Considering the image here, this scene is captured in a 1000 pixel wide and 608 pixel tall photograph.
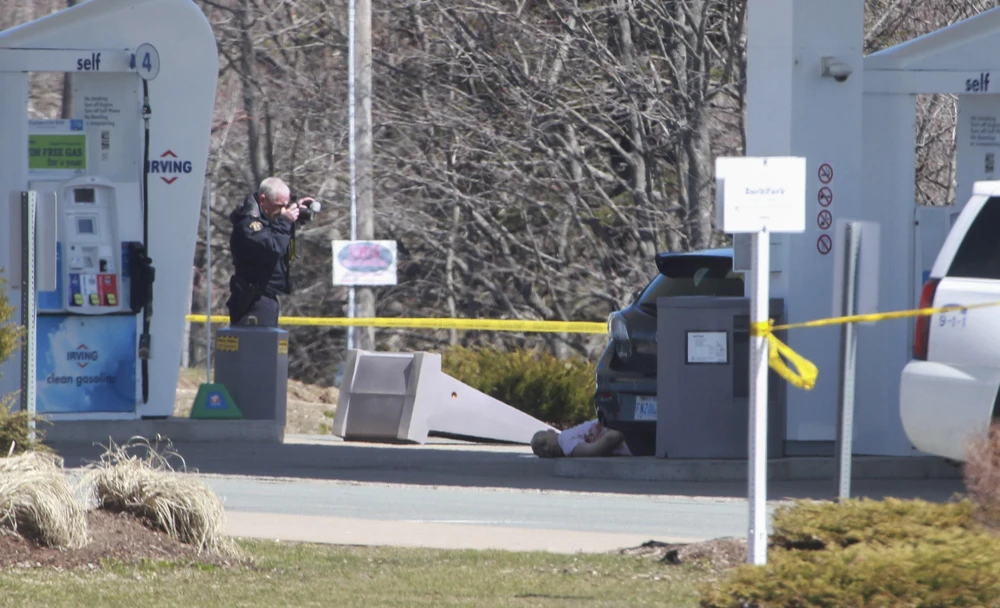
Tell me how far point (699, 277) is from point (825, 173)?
4.27ft

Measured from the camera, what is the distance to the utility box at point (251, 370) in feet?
49.0

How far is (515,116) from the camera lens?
A: 24.3 metres

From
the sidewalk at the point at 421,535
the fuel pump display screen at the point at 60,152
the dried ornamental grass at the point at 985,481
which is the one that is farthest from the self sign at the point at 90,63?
the dried ornamental grass at the point at 985,481

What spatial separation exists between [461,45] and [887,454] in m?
13.3

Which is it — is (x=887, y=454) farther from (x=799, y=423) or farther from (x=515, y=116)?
(x=515, y=116)

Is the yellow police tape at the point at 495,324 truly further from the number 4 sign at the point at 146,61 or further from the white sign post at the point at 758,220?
the white sign post at the point at 758,220

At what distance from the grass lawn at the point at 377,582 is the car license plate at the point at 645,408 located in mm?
4448

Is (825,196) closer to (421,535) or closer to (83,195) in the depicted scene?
(421,535)

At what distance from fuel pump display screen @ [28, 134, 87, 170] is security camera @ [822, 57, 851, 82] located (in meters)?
6.72

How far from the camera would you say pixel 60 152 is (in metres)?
14.8

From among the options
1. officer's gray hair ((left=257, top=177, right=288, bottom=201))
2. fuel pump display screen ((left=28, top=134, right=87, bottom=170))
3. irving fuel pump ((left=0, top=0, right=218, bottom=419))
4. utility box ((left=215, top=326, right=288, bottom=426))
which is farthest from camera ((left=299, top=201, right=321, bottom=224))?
fuel pump display screen ((left=28, top=134, right=87, bottom=170))

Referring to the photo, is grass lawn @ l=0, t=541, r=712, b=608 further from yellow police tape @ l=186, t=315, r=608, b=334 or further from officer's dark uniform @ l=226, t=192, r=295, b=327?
yellow police tape @ l=186, t=315, r=608, b=334

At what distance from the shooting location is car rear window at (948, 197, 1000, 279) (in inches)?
344

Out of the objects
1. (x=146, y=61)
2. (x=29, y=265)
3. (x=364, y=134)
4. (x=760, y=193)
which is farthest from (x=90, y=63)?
(x=364, y=134)
